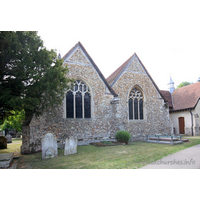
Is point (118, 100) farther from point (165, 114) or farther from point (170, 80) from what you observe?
point (170, 80)

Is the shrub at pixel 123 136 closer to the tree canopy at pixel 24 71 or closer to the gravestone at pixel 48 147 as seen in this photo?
the gravestone at pixel 48 147

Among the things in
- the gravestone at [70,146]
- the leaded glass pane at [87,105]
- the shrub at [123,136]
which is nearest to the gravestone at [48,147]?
the gravestone at [70,146]

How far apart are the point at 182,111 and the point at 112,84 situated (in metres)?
12.0

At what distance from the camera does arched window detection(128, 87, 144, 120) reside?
639 inches

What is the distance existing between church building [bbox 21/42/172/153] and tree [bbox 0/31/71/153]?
3.41 meters

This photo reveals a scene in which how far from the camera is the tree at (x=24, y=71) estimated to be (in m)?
7.02

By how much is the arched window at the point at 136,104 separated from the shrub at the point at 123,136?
3.18 m

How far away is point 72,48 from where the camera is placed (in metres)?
13.3

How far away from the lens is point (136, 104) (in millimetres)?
16609

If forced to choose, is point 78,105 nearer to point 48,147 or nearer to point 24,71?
point 48,147

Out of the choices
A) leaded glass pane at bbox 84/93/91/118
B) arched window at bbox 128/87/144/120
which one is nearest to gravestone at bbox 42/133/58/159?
leaded glass pane at bbox 84/93/91/118

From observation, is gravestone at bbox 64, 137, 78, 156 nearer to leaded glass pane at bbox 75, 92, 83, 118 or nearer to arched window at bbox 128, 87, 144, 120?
leaded glass pane at bbox 75, 92, 83, 118

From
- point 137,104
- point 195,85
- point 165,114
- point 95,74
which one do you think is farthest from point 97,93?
point 195,85

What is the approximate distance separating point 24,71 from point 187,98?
69.7 ft
